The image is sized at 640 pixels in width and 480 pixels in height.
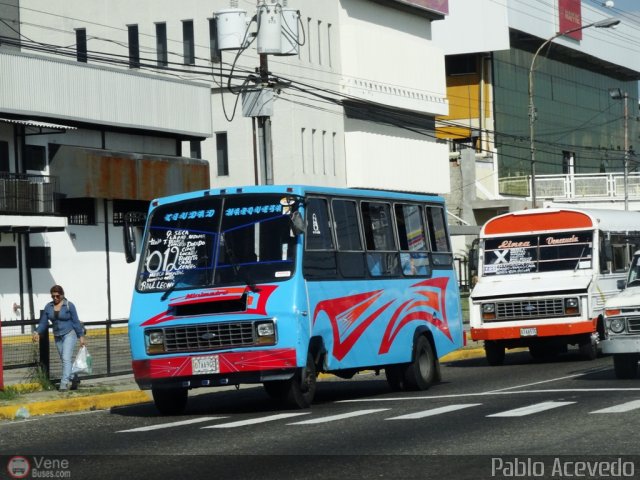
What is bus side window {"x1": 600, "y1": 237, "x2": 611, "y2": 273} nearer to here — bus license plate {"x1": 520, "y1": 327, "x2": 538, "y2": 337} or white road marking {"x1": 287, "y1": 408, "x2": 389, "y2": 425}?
bus license plate {"x1": 520, "y1": 327, "x2": 538, "y2": 337}

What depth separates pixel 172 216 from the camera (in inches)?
804

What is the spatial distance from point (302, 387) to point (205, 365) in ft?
4.21

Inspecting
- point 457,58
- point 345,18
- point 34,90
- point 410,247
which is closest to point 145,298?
point 410,247

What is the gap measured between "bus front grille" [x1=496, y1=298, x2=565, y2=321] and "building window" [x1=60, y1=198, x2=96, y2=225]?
2408 cm

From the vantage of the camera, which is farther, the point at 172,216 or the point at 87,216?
the point at 87,216

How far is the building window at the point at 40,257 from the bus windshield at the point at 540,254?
22.0 m

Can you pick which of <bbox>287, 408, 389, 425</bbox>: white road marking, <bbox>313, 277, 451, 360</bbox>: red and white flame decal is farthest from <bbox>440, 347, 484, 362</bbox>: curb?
<bbox>287, 408, 389, 425</bbox>: white road marking

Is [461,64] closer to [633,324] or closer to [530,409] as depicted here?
[633,324]

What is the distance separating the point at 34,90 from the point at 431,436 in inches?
1385

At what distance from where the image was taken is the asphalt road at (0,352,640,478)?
1302 cm

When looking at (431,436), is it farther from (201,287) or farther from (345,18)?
(345,18)

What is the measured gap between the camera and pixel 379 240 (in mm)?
22312

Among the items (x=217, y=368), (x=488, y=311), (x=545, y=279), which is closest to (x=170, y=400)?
(x=217, y=368)

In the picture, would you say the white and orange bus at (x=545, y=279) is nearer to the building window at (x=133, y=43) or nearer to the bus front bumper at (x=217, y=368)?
the bus front bumper at (x=217, y=368)
